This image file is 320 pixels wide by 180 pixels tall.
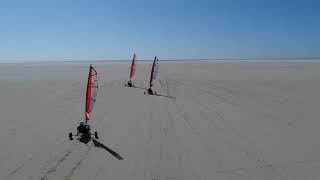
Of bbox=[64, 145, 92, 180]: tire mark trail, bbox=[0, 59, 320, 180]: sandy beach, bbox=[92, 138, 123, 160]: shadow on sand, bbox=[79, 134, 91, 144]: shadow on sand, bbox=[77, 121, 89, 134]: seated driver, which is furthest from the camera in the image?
bbox=[77, 121, 89, 134]: seated driver

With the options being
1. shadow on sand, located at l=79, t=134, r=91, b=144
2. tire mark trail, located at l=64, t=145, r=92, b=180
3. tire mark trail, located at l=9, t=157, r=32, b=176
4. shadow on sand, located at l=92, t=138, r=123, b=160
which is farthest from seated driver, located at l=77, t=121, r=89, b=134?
tire mark trail, located at l=9, t=157, r=32, b=176

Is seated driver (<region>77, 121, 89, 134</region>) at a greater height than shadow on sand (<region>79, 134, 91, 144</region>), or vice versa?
seated driver (<region>77, 121, 89, 134</region>)

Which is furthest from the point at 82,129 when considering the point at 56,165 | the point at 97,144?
the point at 56,165

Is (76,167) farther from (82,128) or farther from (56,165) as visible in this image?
(82,128)

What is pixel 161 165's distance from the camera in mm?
7469

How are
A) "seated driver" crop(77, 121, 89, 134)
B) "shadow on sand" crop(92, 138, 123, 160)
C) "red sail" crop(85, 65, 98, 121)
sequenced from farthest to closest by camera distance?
"red sail" crop(85, 65, 98, 121), "seated driver" crop(77, 121, 89, 134), "shadow on sand" crop(92, 138, 123, 160)

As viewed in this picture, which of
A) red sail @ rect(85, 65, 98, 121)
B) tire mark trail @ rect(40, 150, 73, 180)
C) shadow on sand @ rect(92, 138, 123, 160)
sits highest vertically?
red sail @ rect(85, 65, 98, 121)

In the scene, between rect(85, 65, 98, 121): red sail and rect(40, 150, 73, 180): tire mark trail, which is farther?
rect(85, 65, 98, 121): red sail

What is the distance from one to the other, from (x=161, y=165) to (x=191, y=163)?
0.79 metres

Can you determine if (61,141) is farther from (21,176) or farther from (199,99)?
(199,99)

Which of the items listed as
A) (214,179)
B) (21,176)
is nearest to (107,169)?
(21,176)

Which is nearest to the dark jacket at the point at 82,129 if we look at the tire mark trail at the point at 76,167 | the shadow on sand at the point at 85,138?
the shadow on sand at the point at 85,138

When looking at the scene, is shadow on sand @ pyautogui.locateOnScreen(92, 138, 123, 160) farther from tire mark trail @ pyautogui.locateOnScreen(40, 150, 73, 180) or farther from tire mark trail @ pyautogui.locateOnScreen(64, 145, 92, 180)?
tire mark trail @ pyautogui.locateOnScreen(40, 150, 73, 180)

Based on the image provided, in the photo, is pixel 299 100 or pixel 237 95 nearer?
pixel 299 100
